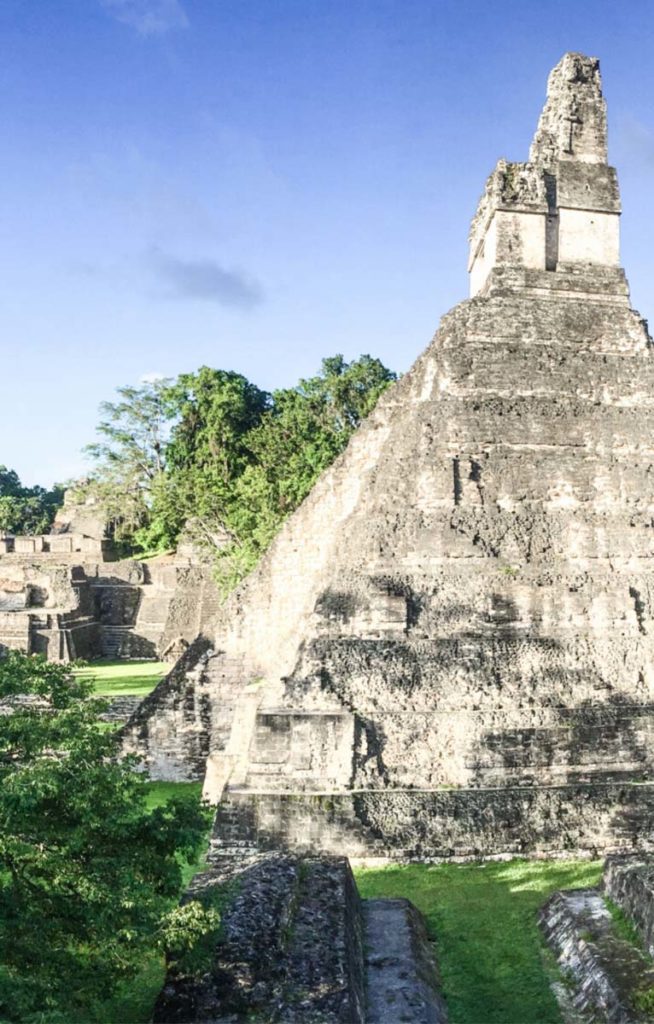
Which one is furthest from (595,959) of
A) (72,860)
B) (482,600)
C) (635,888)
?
(482,600)

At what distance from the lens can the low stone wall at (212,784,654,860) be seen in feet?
29.7

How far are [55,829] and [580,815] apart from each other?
6486 millimetres

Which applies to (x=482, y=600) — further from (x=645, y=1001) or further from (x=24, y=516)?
(x=24, y=516)

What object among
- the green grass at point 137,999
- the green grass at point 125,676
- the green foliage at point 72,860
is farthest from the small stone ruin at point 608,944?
the green grass at point 125,676

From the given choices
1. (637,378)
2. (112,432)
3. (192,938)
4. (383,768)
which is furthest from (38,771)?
(112,432)

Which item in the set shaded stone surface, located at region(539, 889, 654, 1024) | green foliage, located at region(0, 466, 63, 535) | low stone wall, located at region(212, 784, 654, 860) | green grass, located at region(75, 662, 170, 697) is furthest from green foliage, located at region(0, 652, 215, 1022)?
green foliage, located at region(0, 466, 63, 535)

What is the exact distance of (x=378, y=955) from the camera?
6.89 m

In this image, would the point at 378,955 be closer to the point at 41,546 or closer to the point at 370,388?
the point at 370,388

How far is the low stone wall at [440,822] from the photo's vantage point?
356 inches

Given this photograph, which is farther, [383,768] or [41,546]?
[41,546]

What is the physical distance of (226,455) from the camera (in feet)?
104

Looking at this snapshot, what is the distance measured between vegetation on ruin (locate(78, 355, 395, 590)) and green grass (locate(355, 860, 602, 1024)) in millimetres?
15015

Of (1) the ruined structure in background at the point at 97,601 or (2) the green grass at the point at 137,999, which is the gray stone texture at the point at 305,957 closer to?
(2) the green grass at the point at 137,999

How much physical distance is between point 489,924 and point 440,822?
141 centimetres
